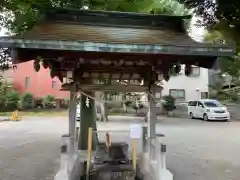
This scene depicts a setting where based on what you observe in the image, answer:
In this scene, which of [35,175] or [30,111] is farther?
[30,111]

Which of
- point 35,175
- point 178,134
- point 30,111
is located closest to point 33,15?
point 35,175

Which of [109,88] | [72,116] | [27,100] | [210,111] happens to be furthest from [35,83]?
[109,88]

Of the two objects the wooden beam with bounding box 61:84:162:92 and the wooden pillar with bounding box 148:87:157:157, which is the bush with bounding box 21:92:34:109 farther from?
the wooden pillar with bounding box 148:87:157:157

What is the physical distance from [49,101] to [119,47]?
31005 mm

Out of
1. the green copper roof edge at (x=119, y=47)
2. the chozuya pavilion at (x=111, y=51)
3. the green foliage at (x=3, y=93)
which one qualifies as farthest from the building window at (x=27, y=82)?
the green copper roof edge at (x=119, y=47)

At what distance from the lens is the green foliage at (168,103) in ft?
88.1

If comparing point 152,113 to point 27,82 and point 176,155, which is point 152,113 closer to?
point 176,155

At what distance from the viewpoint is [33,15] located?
9.62 m

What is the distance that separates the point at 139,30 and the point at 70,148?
3.05 metres

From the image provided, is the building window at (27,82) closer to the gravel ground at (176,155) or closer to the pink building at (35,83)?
the pink building at (35,83)

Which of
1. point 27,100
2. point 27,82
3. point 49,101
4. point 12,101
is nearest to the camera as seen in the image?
point 12,101

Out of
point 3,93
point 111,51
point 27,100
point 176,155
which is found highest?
point 3,93

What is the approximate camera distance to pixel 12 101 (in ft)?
111

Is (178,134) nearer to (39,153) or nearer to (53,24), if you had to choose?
(39,153)
